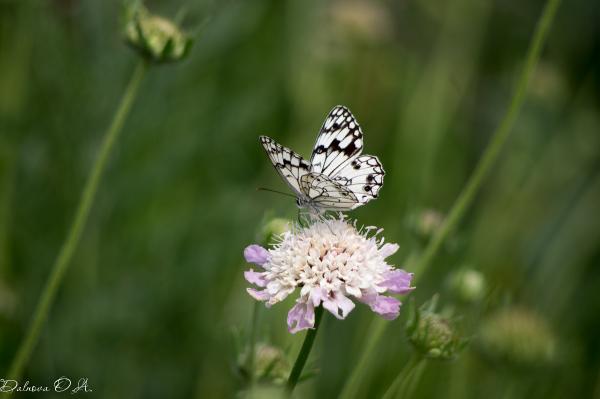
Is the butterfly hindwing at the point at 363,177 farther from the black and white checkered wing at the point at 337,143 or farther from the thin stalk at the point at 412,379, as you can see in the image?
the thin stalk at the point at 412,379

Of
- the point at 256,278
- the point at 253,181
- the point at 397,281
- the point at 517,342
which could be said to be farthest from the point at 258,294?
the point at 253,181

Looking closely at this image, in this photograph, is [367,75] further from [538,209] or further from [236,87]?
[538,209]

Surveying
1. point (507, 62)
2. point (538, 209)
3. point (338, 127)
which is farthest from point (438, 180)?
point (338, 127)

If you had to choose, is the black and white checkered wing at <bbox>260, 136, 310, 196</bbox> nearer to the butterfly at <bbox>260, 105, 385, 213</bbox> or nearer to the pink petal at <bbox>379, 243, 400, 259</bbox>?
the butterfly at <bbox>260, 105, 385, 213</bbox>

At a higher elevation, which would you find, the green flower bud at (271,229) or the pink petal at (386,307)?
the green flower bud at (271,229)

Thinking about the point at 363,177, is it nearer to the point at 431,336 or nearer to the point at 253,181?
the point at 431,336

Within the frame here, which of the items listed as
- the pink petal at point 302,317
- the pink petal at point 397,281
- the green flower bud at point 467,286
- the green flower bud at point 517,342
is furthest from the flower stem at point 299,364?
the green flower bud at point 517,342
